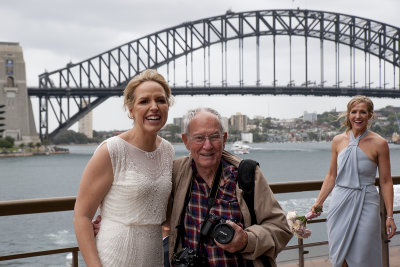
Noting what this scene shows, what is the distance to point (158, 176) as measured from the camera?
67.7 inches

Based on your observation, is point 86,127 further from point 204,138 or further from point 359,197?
point 204,138

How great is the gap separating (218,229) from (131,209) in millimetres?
349

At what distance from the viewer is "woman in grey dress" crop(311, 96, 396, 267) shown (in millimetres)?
2480

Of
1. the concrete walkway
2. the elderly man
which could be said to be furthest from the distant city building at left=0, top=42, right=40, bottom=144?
the elderly man

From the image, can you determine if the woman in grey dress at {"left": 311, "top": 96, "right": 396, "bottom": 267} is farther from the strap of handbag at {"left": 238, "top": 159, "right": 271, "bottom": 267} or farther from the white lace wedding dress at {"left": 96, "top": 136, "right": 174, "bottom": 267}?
the white lace wedding dress at {"left": 96, "top": 136, "right": 174, "bottom": 267}

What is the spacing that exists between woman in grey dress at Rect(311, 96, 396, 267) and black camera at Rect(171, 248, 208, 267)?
1210 millimetres

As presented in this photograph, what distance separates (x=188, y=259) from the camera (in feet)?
5.03

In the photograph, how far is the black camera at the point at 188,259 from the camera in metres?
1.53

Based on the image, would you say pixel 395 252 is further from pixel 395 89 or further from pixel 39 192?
pixel 395 89

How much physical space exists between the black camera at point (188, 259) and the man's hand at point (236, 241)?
10 centimetres

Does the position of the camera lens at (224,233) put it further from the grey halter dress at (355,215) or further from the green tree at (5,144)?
the green tree at (5,144)

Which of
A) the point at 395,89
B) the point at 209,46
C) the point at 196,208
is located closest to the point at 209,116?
the point at 196,208

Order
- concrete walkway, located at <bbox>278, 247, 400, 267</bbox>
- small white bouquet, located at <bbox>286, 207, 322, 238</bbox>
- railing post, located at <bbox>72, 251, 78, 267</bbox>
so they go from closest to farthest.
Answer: railing post, located at <bbox>72, 251, 78, 267</bbox> → small white bouquet, located at <bbox>286, 207, 322, 238</bbox> → concrete walkway, located at <bbox>278, 247, 400, 267</bbox>

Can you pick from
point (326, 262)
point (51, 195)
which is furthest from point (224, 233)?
point (51, 195)
